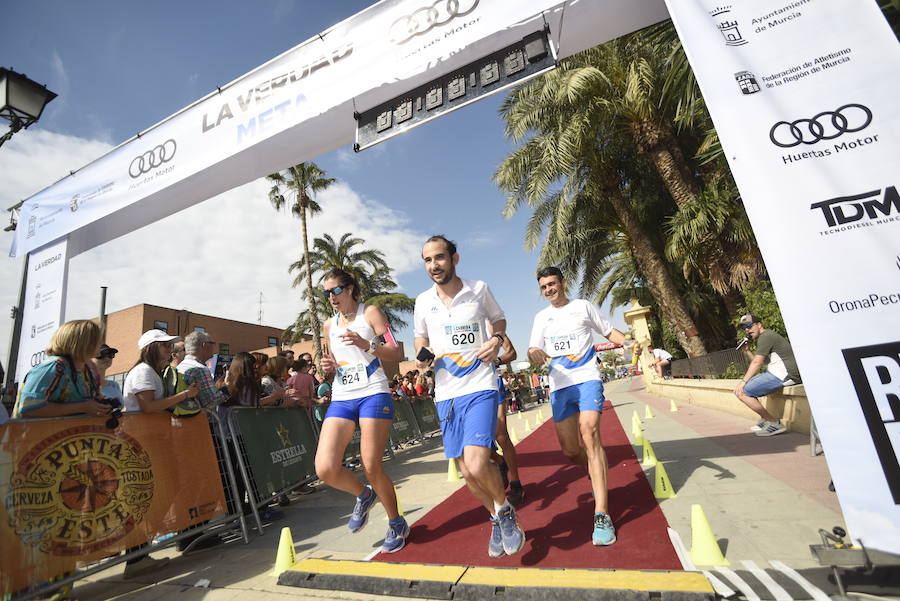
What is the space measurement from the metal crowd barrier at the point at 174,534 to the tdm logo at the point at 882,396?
4.73m

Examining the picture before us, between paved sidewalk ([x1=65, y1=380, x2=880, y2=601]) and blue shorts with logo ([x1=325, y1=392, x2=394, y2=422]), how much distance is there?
1.08 m

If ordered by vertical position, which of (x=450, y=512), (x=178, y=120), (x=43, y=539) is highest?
(x=178, y=120)

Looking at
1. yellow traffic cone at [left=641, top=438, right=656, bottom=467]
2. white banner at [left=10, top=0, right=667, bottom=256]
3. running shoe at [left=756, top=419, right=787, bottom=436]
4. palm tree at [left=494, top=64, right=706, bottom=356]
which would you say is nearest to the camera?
white banner at [left=10, top=0, right=667, bottom=256]

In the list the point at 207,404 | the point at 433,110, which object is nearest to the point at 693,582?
the point at 207,404

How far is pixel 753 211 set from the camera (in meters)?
2.48

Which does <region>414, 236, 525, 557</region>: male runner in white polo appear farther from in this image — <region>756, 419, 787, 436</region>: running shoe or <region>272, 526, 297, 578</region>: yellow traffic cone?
<region>756, 419, 787, 436</region>: running shoe

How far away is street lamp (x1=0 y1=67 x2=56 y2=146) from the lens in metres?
5.20

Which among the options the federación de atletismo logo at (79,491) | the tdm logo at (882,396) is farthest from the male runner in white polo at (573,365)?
the federación de atletismo logo at (79,491)

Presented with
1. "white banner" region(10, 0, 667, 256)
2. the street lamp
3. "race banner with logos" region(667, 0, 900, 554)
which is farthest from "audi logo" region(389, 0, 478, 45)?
the street lamp

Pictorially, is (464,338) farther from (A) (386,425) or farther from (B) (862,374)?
(B) (862,374)

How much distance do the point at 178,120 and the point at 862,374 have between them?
771cm

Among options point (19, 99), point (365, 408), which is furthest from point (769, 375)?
point (19, 99)

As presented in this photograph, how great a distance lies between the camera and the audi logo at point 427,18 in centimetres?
452

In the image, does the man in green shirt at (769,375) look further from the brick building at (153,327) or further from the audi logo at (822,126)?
the brick building at (153,327)
